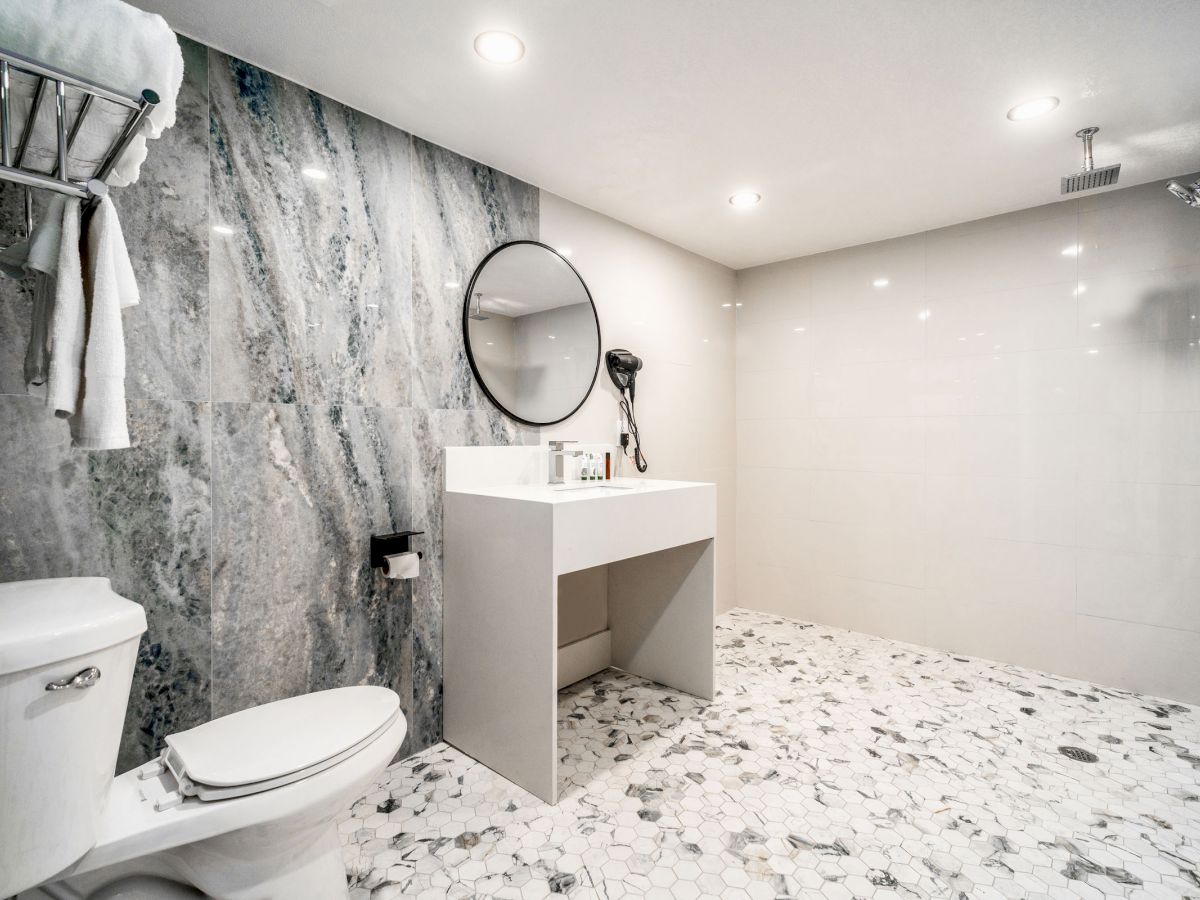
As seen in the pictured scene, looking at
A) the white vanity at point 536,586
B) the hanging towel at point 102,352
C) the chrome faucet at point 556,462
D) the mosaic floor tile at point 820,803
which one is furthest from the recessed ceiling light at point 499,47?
the mosaic floor tile at point 820,803

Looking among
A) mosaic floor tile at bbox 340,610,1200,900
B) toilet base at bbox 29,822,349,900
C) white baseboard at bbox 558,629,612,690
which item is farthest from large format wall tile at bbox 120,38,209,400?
white baseboard at bbox 558,629,612,690

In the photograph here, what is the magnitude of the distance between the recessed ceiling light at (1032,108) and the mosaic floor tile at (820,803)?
2157 millimetres

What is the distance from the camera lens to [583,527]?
1.80 metres

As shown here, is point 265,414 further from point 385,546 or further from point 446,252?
point 446,252

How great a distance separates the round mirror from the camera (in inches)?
87.0

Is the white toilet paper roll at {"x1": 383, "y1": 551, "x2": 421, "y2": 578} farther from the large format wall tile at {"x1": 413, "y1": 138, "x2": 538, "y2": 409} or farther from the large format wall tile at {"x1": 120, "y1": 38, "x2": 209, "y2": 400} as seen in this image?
the large format wall tile at {"x1": 120, "y1": 38, "x2": 209, "y2": 400}

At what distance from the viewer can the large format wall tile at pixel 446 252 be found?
2020mm

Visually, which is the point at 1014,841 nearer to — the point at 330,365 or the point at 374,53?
the point at 330,365

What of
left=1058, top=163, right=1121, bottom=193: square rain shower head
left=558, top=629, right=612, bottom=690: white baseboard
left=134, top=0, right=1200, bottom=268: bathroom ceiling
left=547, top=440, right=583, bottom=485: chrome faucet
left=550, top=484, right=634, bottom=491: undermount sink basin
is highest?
left=134, top=0, right=1200, bottom=268: bathroom ceiling

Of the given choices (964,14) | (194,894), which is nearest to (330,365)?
(194,894)

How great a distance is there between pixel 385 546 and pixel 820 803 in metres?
1.56

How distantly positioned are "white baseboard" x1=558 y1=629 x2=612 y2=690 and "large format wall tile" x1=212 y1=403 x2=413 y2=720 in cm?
80

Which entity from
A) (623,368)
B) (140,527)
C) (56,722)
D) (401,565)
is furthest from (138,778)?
(623,368)

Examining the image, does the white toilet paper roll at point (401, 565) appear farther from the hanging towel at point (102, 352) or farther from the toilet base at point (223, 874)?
the hanging towel at point (102, 352)
